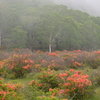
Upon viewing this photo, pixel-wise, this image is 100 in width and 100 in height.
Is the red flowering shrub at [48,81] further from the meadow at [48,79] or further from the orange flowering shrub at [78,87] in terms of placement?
the orange flowering shrub at [78,87]

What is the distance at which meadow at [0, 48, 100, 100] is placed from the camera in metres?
5.73

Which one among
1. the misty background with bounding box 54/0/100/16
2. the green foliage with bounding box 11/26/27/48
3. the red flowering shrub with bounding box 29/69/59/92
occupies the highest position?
the misty background with bounding box 54/0/100/16

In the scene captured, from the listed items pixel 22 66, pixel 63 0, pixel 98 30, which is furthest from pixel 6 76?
pixel 63 0

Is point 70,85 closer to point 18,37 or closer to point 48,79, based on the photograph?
point 48,79

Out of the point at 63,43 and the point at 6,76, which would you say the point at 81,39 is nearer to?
the point at 63,43

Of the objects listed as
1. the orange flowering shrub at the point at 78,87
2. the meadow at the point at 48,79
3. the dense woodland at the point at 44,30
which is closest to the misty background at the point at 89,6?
the dense woodland at the point at 44,30

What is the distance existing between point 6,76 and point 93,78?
22.5 feet

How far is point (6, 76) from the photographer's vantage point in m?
11.5

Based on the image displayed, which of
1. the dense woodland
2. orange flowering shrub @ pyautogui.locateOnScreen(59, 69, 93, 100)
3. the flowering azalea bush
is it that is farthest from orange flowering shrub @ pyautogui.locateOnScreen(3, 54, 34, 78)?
the dense woodland

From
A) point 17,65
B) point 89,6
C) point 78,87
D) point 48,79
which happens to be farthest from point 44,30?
point 89,6

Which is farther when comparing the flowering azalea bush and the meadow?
the flowering azalea bush

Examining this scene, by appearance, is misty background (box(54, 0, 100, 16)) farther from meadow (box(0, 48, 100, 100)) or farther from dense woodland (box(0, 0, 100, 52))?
meadow (box(0, 48, 100, 100))

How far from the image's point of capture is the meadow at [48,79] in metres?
5.73

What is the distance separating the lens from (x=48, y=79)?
7.93m
